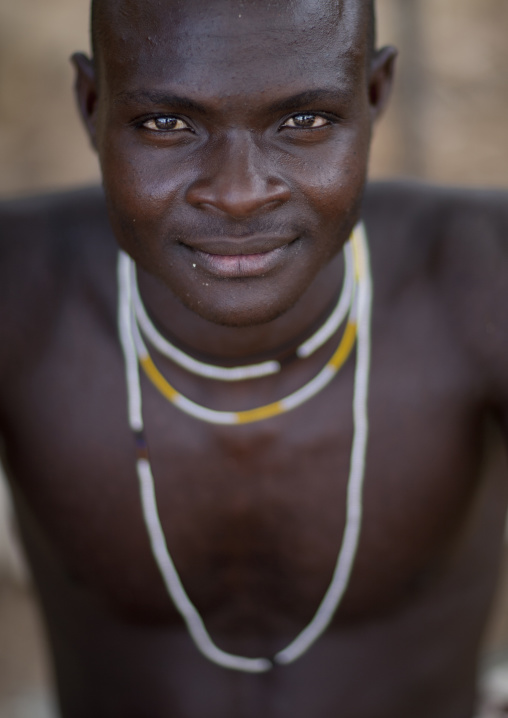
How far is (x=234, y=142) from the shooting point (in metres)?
1.30

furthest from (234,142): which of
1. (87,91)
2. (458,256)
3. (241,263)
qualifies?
(458,256)

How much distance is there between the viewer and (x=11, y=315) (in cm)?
171

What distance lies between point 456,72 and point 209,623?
2.81m

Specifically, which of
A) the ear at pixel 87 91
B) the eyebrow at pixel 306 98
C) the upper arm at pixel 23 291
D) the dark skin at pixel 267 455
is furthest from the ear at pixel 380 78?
the upper arm at pixel 23 291

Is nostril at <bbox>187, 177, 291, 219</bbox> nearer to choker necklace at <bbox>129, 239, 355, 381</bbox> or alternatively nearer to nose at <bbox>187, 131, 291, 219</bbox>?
nose at <bbox>187, 131, 291, 219</bbox>

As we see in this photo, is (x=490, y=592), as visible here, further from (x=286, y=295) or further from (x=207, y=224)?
(x=207, y=224)

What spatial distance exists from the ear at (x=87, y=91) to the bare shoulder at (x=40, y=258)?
236 mm

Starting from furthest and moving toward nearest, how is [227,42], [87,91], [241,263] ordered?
[87,91]
[241,263]
[227,42]

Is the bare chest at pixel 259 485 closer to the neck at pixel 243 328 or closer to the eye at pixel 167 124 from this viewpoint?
the neck at pixel 243 328

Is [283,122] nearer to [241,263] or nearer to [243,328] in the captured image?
[241,263]

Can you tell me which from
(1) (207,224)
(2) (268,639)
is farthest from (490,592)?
(1) (207,224)

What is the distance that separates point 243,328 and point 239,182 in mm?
371

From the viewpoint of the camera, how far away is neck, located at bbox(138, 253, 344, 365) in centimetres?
162

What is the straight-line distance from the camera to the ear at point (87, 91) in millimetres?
1562
